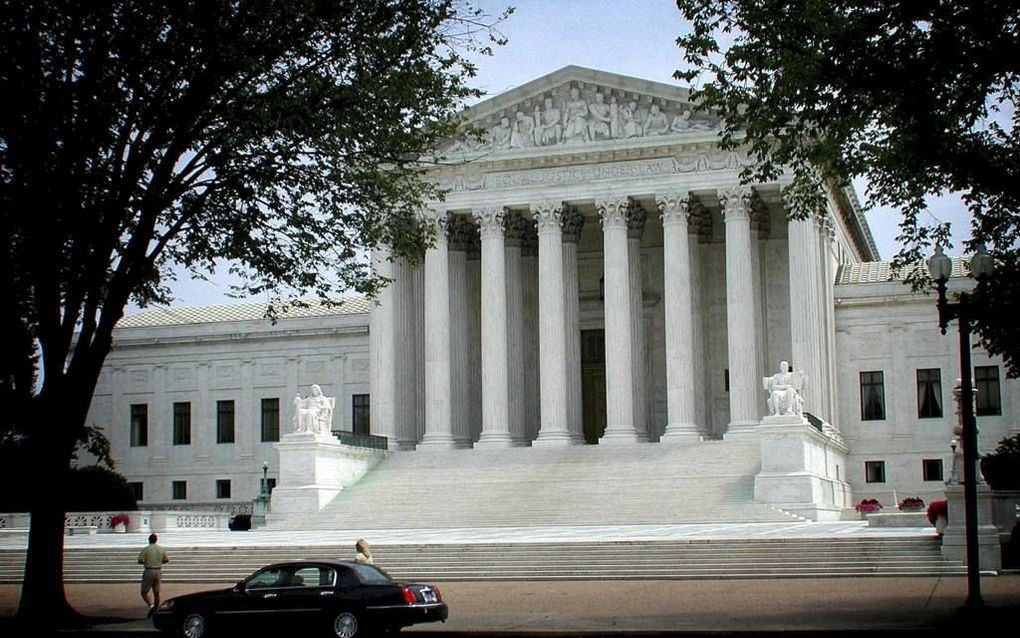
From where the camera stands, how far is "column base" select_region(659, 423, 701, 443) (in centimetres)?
5453

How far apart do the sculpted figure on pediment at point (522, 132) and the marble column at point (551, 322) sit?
267 centimetres

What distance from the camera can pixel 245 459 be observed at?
70.1 meters

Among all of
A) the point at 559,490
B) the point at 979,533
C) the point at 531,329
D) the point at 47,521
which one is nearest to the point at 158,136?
the point at 47,521

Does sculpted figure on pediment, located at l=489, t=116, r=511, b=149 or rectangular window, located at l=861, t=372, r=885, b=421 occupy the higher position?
sculpted figure on pediment, located at l=489, t=116, r=511, b=149

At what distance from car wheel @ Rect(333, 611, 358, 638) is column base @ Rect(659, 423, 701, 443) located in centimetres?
3375

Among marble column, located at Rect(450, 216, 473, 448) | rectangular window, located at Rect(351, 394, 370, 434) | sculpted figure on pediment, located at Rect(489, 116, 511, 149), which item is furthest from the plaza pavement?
rectangular window, located at Rect(351, 394, 370, 434)

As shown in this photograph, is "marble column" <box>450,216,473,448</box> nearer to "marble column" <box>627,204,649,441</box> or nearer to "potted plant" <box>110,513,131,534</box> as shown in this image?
"marble column" <box>627,204,649,441</box>

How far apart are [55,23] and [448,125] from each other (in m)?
7.81

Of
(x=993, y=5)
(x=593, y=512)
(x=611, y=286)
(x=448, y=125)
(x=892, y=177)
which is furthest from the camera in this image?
(x=611, y=286)

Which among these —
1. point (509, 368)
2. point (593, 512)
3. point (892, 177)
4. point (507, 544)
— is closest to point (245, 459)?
point (509, 368)

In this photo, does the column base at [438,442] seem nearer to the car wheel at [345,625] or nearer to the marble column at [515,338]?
the marble column at [515,338]

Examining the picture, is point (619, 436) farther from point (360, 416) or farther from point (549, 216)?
point (360, 416)

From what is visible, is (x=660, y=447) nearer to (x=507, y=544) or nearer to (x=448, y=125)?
(x=507, y=544)

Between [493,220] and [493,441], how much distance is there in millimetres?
9145
